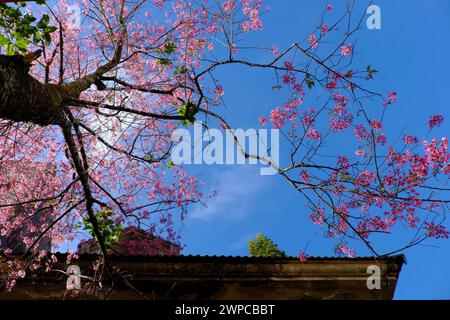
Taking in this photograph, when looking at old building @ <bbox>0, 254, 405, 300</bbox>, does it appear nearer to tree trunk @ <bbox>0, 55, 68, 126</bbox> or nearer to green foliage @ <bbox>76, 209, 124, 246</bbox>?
green foliage @ <bbox>76, 209, 124, 246</bbox>

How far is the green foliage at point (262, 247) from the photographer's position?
19.1 meters

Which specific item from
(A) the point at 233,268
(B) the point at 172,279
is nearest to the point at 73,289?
(B) the point at 172,279

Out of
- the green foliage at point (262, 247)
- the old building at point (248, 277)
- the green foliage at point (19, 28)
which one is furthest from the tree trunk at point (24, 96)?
the green foliage at point (262, 247)

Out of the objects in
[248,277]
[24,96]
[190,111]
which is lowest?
[248,277]

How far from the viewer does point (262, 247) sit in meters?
19.6

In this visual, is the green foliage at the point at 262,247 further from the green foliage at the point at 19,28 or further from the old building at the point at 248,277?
the green foliage at the point at 19,28

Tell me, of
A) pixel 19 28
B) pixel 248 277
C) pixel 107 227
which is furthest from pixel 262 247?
pixel 19 28

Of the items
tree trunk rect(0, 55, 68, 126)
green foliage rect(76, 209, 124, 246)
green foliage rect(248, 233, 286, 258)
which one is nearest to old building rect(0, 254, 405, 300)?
green foliage rect(76, 209, 124, 246)

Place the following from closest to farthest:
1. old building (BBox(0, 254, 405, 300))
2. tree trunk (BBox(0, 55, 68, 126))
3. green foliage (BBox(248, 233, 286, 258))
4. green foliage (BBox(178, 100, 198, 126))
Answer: tree trunk (BBox(0, 55, 68, 126)), green foliage (BBox(178, 100, 198, 126)), old building (BBox(0, 254, 405, 300)), green foliage (BBox(248, 233, 286, 258))

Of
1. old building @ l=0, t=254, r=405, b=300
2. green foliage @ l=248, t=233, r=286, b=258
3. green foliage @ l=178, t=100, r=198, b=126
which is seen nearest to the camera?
green foliage @ l=178, t=100, r=198, b=126

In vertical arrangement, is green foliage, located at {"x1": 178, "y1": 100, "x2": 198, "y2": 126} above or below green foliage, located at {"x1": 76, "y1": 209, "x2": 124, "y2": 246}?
above

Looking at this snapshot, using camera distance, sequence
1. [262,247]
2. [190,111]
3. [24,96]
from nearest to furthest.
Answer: [24,96], [190,111], [262,247]

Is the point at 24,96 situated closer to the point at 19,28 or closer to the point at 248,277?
the point at 19,28

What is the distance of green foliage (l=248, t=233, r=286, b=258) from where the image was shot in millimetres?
19109
